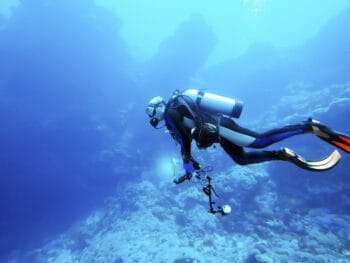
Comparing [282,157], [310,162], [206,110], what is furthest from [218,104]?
[310,162]

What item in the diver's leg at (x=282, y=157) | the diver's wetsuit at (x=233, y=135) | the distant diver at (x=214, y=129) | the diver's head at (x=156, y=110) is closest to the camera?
the diver's leg at (x=282, y=157)

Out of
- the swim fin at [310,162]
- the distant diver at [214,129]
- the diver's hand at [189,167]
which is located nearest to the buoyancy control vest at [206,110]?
the distant diver at [214,129]

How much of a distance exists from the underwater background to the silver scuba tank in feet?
4.04

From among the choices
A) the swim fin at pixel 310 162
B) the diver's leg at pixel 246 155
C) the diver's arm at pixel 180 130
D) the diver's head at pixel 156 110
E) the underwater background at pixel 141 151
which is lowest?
the swim fin at pixel 310 162

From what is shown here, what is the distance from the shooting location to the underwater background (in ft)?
51.1

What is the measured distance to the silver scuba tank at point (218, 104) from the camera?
4223 mm

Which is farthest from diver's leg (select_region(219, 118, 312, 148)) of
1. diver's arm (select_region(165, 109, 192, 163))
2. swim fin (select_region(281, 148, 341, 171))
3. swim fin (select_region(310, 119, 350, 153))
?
diver's arm (select_region(165, 109, 192, 163))

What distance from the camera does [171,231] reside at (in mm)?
16953

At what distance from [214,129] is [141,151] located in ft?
78.3

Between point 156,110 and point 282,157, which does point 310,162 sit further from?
point 156,110

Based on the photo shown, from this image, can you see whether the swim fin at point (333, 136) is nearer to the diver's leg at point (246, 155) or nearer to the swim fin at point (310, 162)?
the swim fin at point (310, 162)

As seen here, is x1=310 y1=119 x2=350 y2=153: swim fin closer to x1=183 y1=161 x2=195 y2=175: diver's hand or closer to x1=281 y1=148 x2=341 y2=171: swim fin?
x1=281 y1=148 x2=341 y2=171: swim fin

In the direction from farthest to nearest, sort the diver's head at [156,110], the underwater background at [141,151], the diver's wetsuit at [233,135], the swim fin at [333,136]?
1. the underwater background at [141,151]
2. the diver's head at [156,110]
3. the diver's wetsuit at [233,135]
4. the swim fin at [333,136]

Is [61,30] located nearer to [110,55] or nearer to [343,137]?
[110,55]
